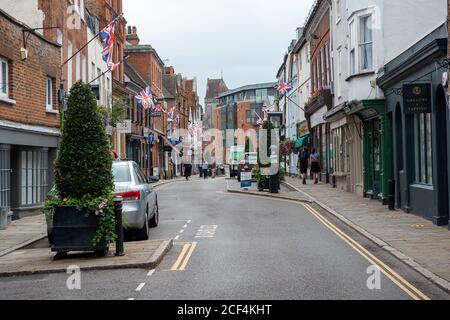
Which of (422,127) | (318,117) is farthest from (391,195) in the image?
(318,117)

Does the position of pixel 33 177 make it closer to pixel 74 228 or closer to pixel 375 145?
pixel 74 228

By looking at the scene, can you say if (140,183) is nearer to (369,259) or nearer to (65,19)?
(369,259)

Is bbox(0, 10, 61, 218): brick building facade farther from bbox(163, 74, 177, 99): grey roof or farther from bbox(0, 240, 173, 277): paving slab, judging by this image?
bbox(163, 74, 177, 99): grey roof

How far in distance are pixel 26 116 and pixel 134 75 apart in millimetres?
35333

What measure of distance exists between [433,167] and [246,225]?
5098 mm

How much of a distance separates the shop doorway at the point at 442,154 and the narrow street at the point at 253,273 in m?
2.49

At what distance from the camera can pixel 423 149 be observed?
1850 cm

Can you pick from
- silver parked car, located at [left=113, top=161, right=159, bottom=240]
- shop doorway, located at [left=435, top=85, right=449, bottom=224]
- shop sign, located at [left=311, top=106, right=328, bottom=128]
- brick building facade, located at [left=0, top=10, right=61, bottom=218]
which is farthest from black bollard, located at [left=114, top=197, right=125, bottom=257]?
shop sign, located at [left=311, top=106, right=328, bottom=128]

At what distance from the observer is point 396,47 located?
22422mm

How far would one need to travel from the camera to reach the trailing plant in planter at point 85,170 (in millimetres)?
11547

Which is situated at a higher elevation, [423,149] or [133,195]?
[423,149]

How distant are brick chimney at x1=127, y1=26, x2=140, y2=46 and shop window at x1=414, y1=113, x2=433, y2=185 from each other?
46.7m

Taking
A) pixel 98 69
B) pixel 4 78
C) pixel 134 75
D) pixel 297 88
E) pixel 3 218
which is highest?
pixel 134 75

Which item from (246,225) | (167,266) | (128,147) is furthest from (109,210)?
(128,147)
